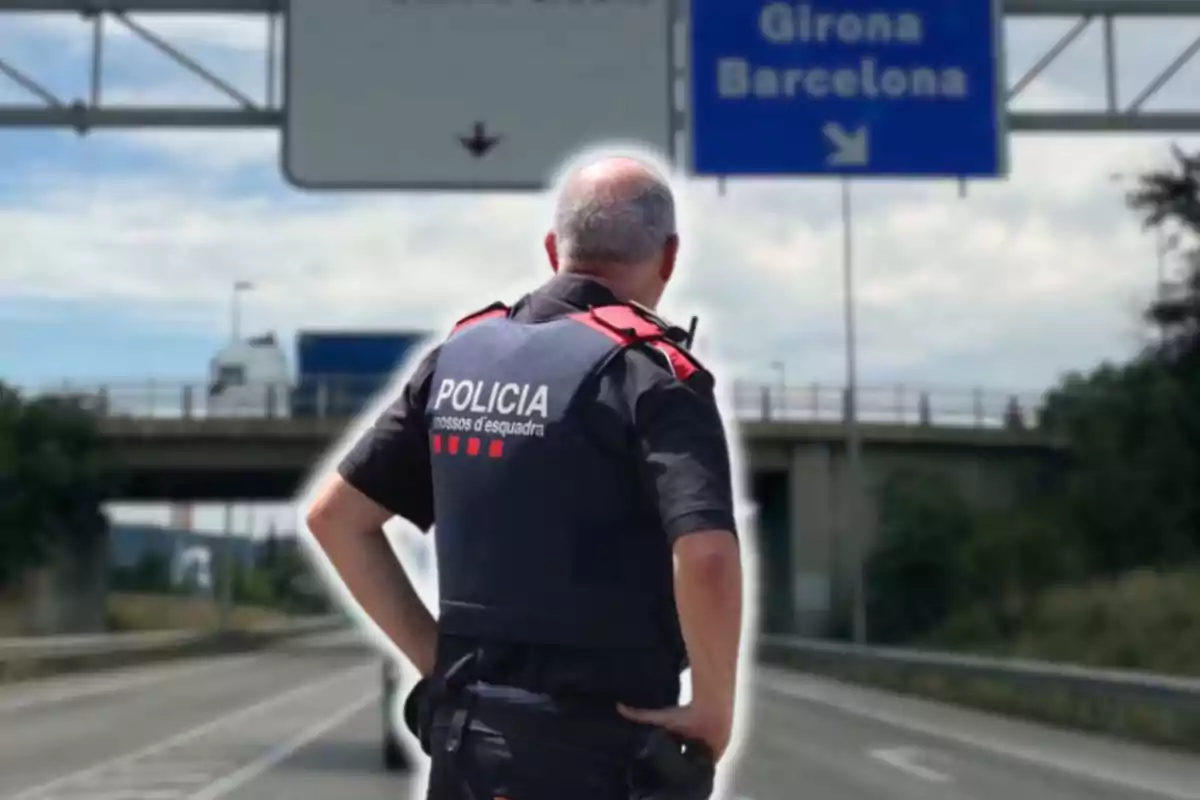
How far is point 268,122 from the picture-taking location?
54.4 feet

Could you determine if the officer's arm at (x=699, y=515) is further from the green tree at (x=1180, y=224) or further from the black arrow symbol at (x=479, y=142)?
the green tree at (x=1180, y=224)

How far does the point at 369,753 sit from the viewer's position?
18.3m

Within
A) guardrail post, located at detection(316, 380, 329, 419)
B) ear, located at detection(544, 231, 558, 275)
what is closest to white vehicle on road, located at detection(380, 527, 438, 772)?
ear, located at detection(544, 231, 558, 275)

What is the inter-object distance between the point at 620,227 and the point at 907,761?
15572mm

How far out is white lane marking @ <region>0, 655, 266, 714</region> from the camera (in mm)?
28625

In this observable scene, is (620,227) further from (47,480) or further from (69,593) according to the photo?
(69,593)

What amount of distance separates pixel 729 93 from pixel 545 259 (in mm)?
13744

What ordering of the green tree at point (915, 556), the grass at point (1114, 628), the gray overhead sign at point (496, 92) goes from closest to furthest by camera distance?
the gray overhead sign at point (496, 92), the grass at point (1114, 628), the green tree at point (915, 556)

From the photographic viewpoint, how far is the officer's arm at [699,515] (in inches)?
Result: 104

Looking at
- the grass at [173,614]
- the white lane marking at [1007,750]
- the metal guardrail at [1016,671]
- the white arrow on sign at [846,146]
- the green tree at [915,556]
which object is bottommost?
the grass at [173,614]

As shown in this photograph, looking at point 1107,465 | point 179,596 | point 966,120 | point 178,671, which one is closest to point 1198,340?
point 1107,465

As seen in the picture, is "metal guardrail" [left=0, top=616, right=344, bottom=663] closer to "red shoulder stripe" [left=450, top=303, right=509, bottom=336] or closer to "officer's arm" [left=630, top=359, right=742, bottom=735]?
"red shoulder stripe" [left=450, top=303, right=509, bottom=336]

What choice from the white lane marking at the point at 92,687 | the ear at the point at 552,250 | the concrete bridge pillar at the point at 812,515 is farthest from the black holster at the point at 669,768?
the concrete bridge pillar at the point at 812,515

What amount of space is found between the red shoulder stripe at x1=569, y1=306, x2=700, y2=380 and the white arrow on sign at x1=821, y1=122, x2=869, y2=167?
46.1 ft
